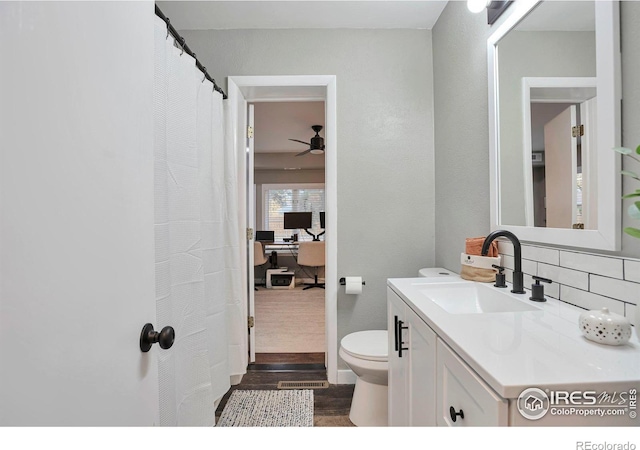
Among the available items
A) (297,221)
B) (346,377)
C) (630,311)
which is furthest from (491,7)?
(297,221)

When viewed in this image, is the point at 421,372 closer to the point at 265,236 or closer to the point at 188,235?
the point at 188,235

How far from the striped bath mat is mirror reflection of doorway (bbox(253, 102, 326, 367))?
438 millimetres

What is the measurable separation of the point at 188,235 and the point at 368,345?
1.18m

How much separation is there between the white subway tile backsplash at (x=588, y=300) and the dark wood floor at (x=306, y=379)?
4.34 ft

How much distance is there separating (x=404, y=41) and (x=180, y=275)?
2.17m

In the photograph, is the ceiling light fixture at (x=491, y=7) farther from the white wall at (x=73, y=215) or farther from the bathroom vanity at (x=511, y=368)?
the white wall at (x=73, y=215)

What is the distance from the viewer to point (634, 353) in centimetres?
68

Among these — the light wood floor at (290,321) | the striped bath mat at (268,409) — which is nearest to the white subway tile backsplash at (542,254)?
the striped bath mat at (268,409)

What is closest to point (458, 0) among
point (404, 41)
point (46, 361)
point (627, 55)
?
point (404, 41)

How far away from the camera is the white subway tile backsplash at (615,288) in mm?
843

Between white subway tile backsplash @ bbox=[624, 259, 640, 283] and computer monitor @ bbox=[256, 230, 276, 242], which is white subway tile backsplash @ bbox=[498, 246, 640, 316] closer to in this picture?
white subway tile backsplash @ bbox=[624, 259, 640, 283]

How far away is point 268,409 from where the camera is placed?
6.32 feet

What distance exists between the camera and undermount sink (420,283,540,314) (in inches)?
50.6

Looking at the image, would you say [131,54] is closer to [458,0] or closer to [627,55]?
[627,55]
